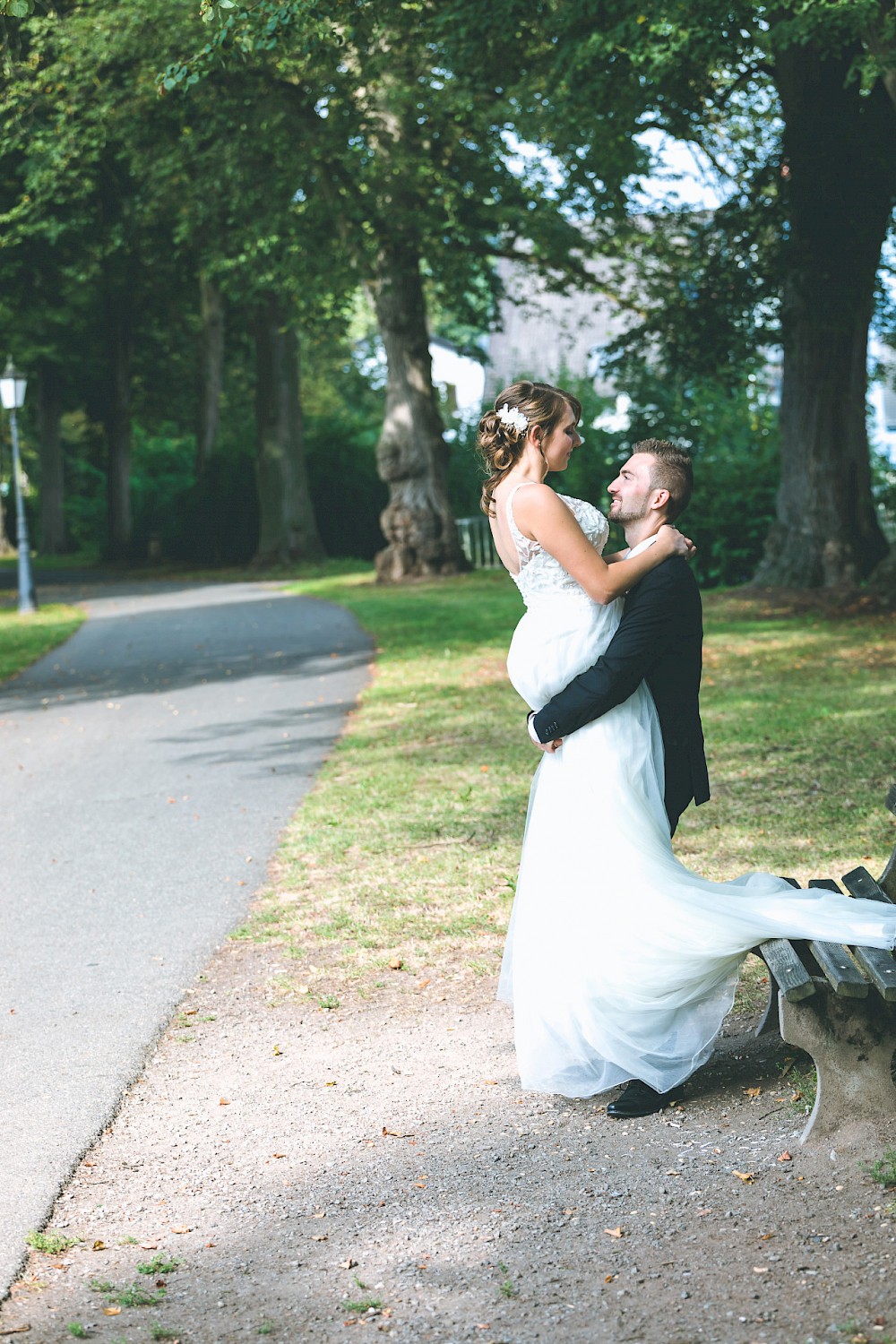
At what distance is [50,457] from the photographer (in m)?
47.2

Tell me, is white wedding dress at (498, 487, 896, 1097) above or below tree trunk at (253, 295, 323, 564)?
below

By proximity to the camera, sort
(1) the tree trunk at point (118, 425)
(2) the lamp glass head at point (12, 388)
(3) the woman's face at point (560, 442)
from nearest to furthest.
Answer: (3) the woman's face at point (560, 442) < (2) the lamp glass head at point (12, 388) < (1) the tree trunk at point (118, 425)

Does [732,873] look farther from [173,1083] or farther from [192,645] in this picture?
[192,645]

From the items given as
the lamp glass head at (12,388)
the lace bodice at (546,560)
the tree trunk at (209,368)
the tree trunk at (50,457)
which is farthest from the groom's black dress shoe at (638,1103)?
the tree trunk at (50,457)

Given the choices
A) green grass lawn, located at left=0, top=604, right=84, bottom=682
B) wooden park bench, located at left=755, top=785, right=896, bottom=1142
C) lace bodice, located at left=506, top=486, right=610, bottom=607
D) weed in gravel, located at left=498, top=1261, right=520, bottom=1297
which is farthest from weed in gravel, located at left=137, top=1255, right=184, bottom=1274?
green grass lawn, located at left=0, top=604, right=84, bottom=682

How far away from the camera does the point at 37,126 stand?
79.3 feet

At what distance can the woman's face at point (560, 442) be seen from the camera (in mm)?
4301

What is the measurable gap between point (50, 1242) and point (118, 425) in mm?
37862

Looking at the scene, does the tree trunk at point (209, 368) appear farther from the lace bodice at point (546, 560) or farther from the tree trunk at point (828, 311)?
the lace bodice at point (546, 560)

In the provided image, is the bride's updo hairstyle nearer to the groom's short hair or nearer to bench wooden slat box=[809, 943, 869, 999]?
the groom's short hair

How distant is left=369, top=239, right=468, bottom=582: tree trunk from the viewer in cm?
2652

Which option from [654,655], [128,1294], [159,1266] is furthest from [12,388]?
[128,1294]

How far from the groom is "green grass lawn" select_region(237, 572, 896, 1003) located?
1.56 m

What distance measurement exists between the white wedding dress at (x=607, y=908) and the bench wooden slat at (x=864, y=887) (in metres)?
0.25
